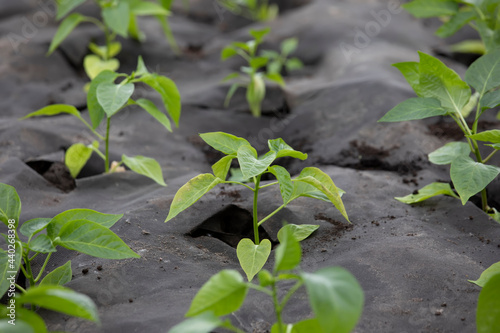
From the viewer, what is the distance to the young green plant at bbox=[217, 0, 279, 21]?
15.7ft

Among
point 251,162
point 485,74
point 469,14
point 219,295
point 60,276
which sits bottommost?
point 60,276

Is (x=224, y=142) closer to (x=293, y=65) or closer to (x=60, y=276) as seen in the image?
(x=60, y=276)

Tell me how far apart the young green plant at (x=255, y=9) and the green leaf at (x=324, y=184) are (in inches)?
138

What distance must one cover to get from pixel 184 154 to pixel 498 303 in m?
1.79

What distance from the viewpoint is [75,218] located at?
1.32 meters


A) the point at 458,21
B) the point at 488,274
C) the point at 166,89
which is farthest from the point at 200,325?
the point at 458,21

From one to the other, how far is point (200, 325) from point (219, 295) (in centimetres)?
10

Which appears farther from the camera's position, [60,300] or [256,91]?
[256,91]

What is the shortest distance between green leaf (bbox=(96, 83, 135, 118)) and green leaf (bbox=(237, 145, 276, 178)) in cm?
58

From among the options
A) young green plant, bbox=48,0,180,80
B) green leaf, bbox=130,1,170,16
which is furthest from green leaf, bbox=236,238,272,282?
green leaf, bbox=130,1,170,16

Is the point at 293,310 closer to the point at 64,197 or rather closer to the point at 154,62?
the point at 64,197

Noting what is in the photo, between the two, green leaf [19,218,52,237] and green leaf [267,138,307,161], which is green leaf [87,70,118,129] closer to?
green leaf [19,218,52,237]

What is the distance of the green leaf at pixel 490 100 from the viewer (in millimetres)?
1623

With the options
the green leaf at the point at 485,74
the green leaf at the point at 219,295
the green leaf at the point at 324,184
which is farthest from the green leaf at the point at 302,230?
the green leaf at the point at 485,74
